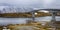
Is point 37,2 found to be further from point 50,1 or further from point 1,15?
point 1,15

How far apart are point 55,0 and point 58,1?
0.09 meters

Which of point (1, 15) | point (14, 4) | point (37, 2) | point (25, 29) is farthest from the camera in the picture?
point (37, 2)

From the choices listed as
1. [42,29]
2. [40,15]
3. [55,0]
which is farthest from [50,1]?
[42,29]

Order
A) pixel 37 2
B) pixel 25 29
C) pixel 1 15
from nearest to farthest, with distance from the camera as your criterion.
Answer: pixel 25 29 < pixel 1 15 < pixel 37 2

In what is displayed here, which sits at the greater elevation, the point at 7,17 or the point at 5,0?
the point at 5,0

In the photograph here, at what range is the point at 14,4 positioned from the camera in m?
2.91

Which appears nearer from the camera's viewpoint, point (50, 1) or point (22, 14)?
point (22, 14)

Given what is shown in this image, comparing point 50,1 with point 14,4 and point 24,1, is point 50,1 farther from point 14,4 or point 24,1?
point 14,4

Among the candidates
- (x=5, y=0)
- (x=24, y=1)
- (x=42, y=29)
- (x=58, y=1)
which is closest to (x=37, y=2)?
(x=24, y=1)

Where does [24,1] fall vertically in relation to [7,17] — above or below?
above

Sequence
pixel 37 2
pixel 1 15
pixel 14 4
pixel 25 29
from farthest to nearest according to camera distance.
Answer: pixel 37 2 < pixel 14 4 < pixel 1 15 < pixel 25 29

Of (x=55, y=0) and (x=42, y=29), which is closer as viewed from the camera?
(x=42, y=29)

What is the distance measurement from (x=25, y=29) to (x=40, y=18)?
0.99 metres

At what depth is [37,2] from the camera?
314 centimetres
